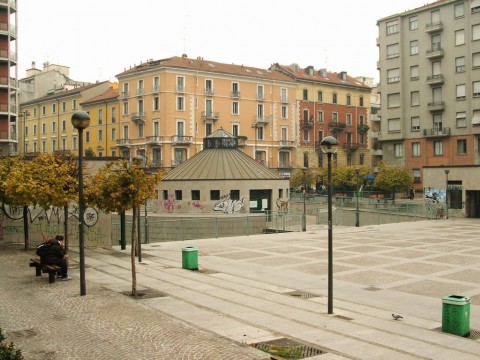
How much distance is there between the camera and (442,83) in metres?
65.4

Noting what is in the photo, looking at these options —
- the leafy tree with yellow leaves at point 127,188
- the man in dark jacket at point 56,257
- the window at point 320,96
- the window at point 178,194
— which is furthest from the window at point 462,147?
the man in dark jacket at point 56,257

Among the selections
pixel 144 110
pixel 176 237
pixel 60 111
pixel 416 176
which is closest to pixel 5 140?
pixel 144 110

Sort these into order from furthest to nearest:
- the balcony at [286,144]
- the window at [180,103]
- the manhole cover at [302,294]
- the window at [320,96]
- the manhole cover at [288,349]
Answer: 1. the window at [320,96]
2. the balcony at [286,144]
3. the window at [180,103]
4. the manhole cover at [302,294]
5. the manhole cover at [288,349]

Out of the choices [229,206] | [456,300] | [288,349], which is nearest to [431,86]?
[229,206]

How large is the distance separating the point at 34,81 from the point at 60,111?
→ 50.3 ft

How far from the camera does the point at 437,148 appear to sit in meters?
66.6

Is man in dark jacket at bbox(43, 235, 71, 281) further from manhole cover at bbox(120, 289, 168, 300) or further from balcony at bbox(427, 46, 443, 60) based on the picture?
balcony at bbox(427, 46, 443, 60)

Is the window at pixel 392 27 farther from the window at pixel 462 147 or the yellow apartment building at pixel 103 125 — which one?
the yellow apartment building at pixel 103 125

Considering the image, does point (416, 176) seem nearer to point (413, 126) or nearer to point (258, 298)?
point (413, 126)

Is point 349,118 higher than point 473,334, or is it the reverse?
point 349,118

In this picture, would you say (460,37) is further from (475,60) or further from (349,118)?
(349,118)

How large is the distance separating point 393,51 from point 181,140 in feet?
98.3

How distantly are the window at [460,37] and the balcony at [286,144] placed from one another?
28127 millimetres

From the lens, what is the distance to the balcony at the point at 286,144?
271ft
